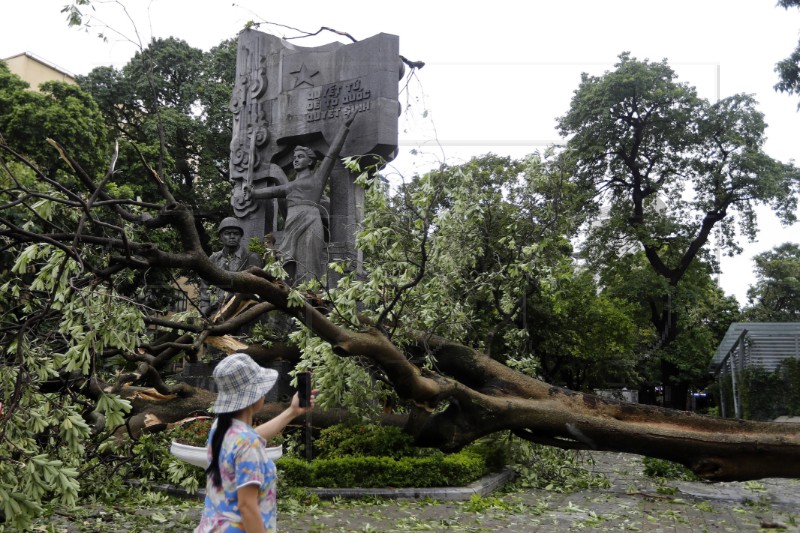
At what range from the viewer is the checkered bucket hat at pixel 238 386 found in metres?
3.22

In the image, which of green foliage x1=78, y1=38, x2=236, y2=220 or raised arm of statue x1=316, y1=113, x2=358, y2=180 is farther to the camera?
green foliage x1=78, y1=38, x2=236, y2=220

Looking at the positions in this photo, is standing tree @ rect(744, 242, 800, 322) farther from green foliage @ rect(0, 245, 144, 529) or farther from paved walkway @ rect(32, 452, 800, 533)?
green foliage @ rect(0, 245, 144, 529)

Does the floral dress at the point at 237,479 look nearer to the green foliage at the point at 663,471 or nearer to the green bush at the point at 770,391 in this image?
the green foliage at the point at 663,471

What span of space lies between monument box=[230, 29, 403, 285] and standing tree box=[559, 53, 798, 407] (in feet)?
36.9

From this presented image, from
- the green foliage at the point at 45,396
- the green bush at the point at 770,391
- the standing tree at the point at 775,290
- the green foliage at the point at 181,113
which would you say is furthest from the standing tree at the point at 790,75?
the standing tree at the point at 775,290

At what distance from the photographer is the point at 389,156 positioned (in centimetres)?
1400

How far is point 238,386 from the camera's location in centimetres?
326

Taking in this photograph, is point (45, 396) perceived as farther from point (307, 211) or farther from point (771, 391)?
point (771, 391)

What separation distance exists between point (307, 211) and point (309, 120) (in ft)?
7.25

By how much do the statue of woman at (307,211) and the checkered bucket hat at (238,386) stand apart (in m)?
10.00

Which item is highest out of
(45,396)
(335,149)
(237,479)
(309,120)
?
(309,120)

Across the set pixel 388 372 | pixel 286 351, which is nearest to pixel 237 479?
pixel 388 372

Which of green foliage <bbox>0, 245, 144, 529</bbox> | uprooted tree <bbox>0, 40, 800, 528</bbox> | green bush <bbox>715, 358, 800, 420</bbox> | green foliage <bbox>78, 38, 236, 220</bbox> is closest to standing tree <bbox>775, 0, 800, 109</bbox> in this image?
uprooted tree <bbox>0, 40, 800, 528</bbox>

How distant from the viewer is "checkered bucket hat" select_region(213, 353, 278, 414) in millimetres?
3221
